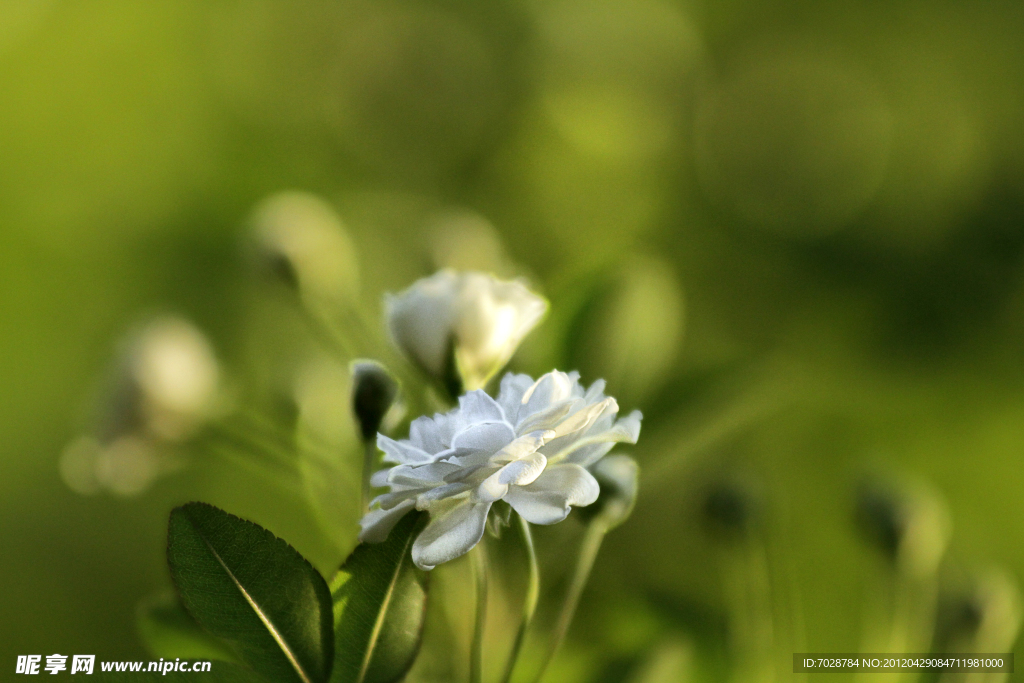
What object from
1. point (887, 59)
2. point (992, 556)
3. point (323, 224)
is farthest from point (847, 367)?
point (323, 224)

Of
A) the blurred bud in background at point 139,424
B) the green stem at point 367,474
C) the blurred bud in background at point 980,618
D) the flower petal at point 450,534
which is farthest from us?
the blurred bud in background at point 139,424

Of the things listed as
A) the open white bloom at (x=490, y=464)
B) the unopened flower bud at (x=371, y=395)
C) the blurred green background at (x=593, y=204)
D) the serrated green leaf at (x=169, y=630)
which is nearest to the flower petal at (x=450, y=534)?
the open white bloom at (x=490, y=464)

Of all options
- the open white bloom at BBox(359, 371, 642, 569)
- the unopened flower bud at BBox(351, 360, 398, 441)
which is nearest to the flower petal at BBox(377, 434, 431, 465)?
the open white bloom at BBox(359, 371, 642, 569)

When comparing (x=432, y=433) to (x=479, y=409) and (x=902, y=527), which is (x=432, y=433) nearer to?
(x=479, y=409)

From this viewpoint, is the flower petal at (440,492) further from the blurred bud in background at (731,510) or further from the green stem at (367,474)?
the blurred bud in background at (731,510)

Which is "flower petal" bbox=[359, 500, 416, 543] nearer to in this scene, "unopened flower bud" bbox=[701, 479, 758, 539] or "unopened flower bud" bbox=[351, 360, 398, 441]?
"unopened flower bud" bbox=[351, 360, 398, 441]
